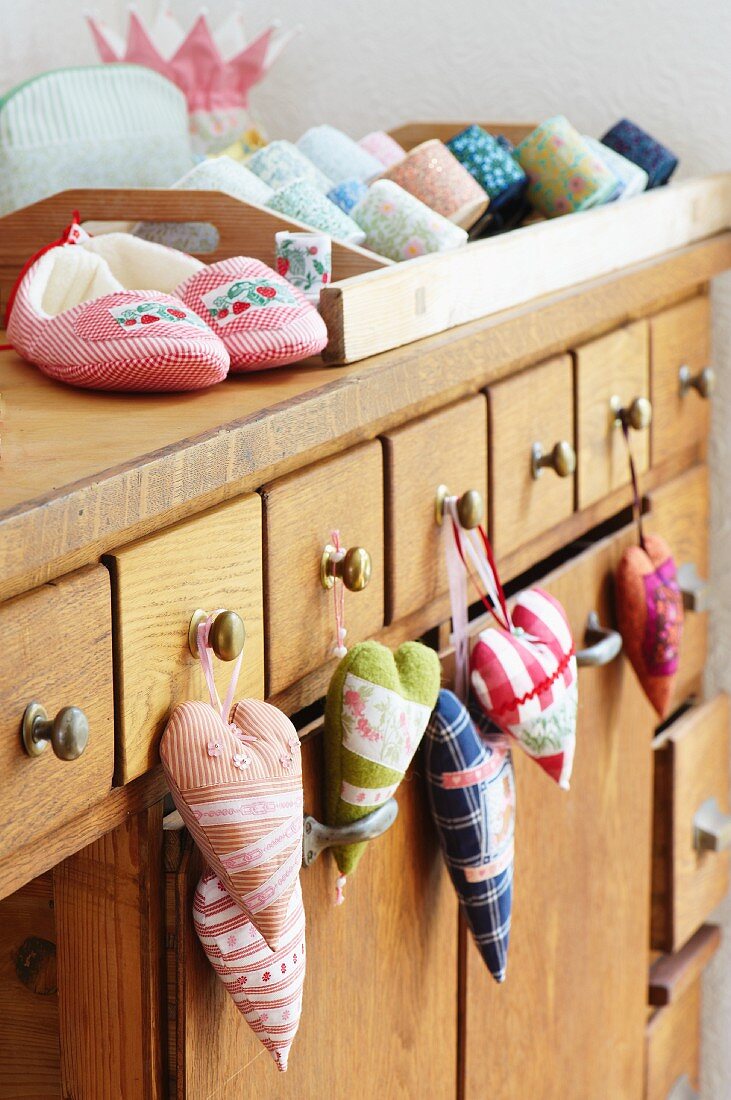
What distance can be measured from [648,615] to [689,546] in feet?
0.77

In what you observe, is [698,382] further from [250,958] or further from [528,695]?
[250,958]

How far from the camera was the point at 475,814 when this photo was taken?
2.78ft

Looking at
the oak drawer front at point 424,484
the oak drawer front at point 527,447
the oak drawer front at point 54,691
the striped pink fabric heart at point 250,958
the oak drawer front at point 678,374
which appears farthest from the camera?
the oak drawer front at point 678,374

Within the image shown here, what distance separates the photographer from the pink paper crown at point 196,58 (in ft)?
4.06

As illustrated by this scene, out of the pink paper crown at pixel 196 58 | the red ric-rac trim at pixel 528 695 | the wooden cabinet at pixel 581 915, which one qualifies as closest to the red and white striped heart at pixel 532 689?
the red ric-rac trim at pixel 528 695

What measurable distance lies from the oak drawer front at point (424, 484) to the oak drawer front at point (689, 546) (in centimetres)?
34

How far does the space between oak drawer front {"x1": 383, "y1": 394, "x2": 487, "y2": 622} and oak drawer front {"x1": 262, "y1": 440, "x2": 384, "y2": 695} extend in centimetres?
1

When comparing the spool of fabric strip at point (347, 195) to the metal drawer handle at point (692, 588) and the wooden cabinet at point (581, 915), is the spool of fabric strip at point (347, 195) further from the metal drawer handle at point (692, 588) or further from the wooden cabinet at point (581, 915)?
the metal drawer handle at point (692, 588)

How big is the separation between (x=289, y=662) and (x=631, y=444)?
48cm

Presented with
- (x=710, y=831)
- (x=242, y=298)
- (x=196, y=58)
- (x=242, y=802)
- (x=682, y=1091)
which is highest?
(x=196, y=58)

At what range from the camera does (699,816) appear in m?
1.32

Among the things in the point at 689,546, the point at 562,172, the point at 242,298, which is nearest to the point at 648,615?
the point at 689,546

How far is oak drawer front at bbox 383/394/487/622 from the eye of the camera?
0.82 metres

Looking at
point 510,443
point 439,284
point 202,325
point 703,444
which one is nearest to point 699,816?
point 703,444
